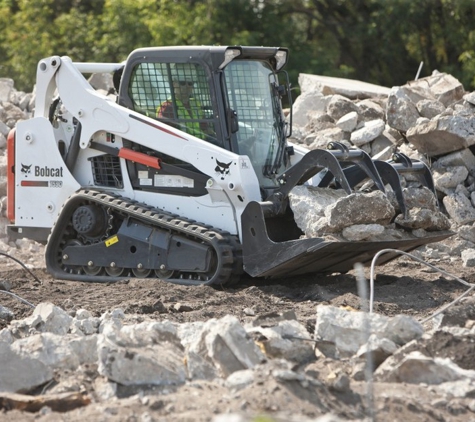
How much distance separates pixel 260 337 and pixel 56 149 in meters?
5.28

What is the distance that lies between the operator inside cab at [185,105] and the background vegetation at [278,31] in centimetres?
1275

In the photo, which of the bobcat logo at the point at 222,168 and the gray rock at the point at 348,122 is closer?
the bobcat logo at the point at 222,168

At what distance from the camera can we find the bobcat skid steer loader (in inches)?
370

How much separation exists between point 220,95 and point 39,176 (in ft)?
7.48

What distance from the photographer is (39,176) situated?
10805 millimetres

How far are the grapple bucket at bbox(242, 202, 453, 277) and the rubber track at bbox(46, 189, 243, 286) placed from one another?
203 mm

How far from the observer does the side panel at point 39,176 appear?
35.1 feet

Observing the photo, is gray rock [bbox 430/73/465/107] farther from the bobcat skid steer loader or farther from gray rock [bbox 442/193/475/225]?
the bobcat skid steer loader

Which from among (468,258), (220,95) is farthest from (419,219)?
(220,95)

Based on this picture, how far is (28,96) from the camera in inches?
624

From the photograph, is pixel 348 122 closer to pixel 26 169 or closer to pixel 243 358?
pixel 26 169

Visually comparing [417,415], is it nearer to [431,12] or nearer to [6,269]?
[6,269]

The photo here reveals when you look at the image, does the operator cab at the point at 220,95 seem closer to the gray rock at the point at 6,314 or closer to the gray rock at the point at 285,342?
the gray rock at the point at 6,314

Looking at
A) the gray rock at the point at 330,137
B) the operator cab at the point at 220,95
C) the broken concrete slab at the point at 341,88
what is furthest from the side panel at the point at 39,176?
the broken concrete slab at the point at 341,88
